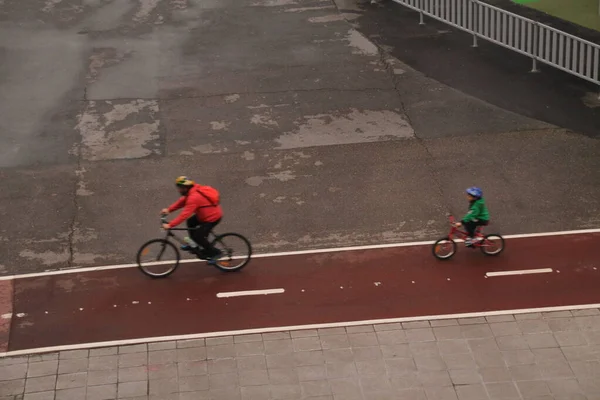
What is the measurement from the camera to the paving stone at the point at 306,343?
13086 mm

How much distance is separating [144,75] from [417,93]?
651cm

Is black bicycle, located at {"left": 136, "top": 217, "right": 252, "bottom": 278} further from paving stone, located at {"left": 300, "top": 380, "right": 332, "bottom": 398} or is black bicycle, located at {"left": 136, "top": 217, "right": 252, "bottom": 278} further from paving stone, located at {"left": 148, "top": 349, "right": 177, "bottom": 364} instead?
paving stone, located at {"left": 300, "top": 380, "right": 332, "bottom": 398}

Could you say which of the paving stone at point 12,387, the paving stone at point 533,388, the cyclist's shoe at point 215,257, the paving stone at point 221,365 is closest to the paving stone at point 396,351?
the paving stone at point 533,388

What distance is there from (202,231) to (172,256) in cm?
96

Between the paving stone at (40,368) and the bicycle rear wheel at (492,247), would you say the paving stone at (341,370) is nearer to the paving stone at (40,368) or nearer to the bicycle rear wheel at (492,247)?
the bicycle rear wheel at (492,247)

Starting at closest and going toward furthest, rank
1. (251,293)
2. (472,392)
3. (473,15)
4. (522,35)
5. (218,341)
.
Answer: (472,392), (218,341), (251,293), (522,35), (473,15)

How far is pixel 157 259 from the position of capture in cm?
1502

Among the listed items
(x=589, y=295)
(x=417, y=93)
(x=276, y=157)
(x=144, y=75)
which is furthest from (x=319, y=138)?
(x=589, y=295)

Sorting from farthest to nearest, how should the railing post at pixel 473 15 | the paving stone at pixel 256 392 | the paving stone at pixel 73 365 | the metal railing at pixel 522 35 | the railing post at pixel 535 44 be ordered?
the railing post at pixel 473 15
the railing post at pixel 535 44
the metal railing at pixel 522 35
the paving stone at pixel 73 365
the paving stone at pixel 256 392

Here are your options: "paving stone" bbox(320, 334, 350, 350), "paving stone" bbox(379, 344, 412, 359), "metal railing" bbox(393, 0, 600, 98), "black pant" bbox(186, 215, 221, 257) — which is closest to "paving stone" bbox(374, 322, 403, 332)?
"paving stone" bbox(379, 344, 412, 359)

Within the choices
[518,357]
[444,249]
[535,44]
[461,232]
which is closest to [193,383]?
[518,357]

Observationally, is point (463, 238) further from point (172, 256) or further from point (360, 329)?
point (172, 256)

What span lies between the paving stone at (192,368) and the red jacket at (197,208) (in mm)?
2335

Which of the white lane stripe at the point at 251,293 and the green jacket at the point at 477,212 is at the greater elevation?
the green jacket at the point at 477,212
